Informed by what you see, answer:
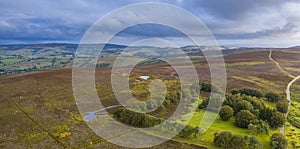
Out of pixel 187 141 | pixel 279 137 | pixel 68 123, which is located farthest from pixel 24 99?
pixel 279 137

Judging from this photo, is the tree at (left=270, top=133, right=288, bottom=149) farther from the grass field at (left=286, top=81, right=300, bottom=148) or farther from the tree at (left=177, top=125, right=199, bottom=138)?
the tree at (left=177, top=125, right=199, bottom=138)

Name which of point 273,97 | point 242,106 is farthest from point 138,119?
point 273,97

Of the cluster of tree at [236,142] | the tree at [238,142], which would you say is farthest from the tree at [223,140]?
the tree at [238,142]

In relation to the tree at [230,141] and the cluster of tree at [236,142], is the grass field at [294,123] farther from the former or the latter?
the tree at [230,141]

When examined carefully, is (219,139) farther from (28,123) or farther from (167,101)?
(28,123)

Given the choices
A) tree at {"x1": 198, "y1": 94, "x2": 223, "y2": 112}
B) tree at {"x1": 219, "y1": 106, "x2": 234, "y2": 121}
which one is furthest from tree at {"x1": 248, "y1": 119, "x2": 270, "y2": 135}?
tree at {"x1": 198, "y1": 94, "x2": 223, "y2": 112}

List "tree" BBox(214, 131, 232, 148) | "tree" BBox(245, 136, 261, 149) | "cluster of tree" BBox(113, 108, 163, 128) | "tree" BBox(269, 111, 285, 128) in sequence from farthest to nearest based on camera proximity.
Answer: "tree" BBox(269, 111, 285, 128)
"cluster of tree" BBox(113, 108, 163, 128)
"tree" BBox(214, 131, 232, 148)
"tree" BBox(245, 136, 261, 149)
